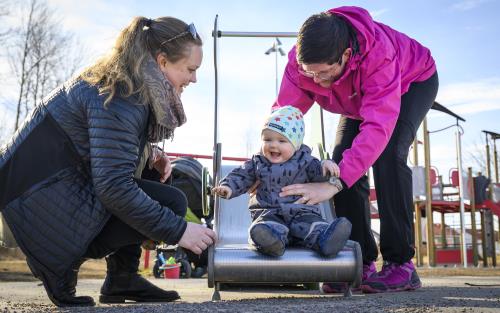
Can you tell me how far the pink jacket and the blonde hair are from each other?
83 cm

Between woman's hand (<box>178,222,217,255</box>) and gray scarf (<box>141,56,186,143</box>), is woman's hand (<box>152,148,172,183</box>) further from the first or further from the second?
woman's hand (<box>178,222,217,255</box>)

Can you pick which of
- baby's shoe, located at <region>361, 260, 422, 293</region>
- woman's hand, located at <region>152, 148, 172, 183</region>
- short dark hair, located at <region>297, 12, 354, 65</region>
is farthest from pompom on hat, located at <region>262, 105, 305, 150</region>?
baby's shoe, located at <region>361, 260, 422, 293</region>

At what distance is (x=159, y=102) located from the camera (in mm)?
2363

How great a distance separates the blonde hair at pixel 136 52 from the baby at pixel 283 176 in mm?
720

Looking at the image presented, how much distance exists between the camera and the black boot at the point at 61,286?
228 centimetres

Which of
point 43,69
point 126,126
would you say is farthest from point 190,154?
point 43,69

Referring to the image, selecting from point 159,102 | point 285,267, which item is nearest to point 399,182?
point 285,267

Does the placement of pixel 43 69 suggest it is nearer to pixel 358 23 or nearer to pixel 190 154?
pixel 190 154

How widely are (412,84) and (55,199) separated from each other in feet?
6.44

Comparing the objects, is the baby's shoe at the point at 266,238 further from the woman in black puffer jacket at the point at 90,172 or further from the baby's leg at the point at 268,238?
the woman in black puffer jacket at the point at 90,172

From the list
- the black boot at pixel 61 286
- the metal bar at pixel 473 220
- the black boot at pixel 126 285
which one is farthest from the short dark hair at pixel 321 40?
the metal bar at pixel 473 220

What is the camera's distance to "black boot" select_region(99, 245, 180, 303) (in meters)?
2.72

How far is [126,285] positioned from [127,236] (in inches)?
14.5

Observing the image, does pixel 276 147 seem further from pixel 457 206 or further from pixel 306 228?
pixel 457 206
